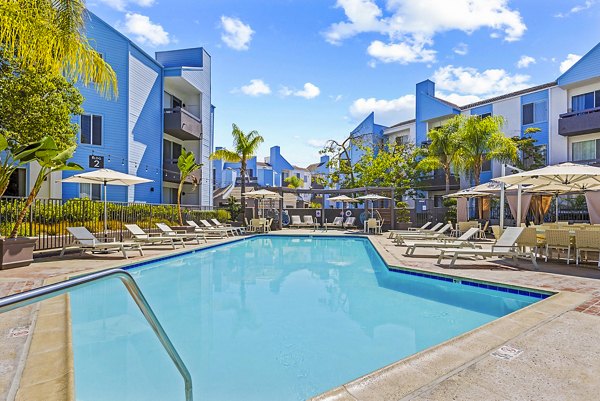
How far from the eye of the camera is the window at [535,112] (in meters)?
24.5

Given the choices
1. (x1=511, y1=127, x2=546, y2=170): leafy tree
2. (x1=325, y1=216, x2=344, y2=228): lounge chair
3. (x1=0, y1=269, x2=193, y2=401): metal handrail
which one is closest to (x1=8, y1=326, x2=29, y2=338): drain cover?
(x1=0, y1=269, x2=193, y2=401): metal handrail

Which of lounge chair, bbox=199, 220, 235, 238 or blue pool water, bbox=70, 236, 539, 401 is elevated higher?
lounge chair, bbox=199, 220, 235, 238

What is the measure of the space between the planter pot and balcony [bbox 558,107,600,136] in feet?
86.3

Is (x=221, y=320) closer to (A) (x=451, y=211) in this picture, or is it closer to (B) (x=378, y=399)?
(B) (x=378, y=399)

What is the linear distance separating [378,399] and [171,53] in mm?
26302

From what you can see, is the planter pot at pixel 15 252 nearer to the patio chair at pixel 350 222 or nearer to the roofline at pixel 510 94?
the patio chair at pixel 350 222

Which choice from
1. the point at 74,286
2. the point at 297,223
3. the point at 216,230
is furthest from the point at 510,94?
the point at 74,286

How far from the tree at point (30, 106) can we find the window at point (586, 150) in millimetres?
27217

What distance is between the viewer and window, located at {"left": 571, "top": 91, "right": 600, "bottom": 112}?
883 inches

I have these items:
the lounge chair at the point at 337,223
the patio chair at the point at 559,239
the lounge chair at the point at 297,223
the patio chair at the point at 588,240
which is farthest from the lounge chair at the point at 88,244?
the lounge chair at the point at 337,223

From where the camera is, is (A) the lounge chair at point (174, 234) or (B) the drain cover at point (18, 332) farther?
(A) the lounge chair at point (174, 234)

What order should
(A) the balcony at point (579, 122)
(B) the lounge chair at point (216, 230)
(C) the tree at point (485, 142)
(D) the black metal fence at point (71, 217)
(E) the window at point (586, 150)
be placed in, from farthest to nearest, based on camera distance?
1. (E) the window at point (586, 150)
2. (C) the tree at point (485, 142)
3. (A) the balcony at point (579, 122)
4. (B) the lounge chair at point (216, 230)
5. (D) the black metal fence at point (71, 217)

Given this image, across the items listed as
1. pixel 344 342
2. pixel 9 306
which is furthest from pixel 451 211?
pixel 9 306

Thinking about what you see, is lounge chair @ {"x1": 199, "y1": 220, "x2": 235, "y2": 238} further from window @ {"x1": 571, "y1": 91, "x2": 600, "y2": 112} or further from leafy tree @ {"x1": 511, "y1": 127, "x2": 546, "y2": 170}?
window @ {"x1": 571, "y1": 91, "x2": 600, "y2": 112}
